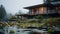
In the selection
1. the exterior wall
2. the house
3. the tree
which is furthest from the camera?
the exterior wall

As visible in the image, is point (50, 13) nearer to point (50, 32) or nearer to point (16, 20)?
point (16, 20)

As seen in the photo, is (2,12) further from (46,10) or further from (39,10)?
(46,10)

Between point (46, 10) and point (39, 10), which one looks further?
point (39, 10)

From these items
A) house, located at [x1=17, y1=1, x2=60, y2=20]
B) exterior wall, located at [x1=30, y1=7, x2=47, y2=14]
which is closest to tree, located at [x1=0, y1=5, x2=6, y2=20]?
house, located at [x1=17, y1=1, x2=60, y2=20]

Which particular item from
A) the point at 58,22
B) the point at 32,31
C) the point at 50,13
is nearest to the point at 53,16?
the point at 50,13

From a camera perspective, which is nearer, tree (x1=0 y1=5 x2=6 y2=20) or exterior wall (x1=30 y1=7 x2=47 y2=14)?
tree (x1=0 y1=5 x2=6 y2=20)

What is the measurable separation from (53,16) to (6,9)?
2.78 metres

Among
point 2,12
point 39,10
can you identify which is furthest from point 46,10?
point 2,12

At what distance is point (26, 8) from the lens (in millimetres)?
14000

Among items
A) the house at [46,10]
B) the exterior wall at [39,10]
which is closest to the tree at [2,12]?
the house at [46,10]

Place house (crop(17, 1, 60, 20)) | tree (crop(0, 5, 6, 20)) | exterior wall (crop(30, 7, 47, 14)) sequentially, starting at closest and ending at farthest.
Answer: house (crop(17, 1, 60, 20))
tree (crop(0, 5, 6, 20))
exterior wall (crop(30, 7, 47, 14))

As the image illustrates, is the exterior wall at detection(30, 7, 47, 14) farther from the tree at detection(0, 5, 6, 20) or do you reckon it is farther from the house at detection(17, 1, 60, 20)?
the tree at detection(0, 5, 6, 20)

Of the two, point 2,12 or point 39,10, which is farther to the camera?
point 39,10

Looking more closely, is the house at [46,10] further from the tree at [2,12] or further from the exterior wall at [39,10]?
the tree at [2,12]
